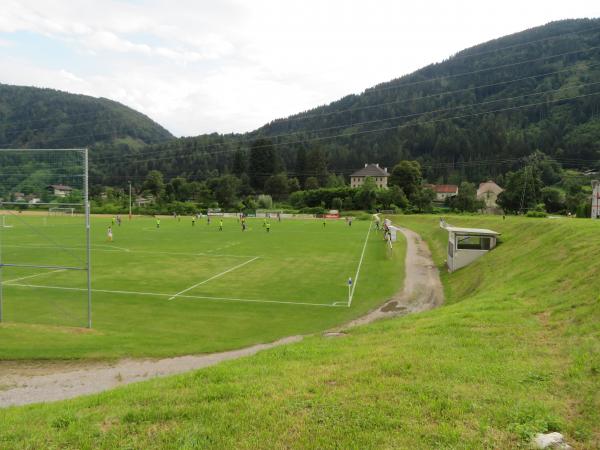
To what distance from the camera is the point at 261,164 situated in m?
146

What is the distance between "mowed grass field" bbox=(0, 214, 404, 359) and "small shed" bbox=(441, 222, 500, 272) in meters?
3.51

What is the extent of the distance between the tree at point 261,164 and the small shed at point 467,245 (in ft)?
390

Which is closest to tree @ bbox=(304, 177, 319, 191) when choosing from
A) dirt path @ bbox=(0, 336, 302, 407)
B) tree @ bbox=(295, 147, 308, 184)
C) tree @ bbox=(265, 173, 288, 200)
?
tree @ bbox=(265, 173, 288, 200)

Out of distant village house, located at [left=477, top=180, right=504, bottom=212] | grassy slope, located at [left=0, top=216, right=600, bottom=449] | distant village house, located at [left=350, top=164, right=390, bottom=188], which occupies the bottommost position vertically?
grassy slope, located at [left=0, top=216, right=600, bottom=449]

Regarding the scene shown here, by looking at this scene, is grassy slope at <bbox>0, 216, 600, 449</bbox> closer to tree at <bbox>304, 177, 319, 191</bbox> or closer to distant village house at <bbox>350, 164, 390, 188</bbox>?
tree at <bbox>304, 177, 319, 191</bbox>

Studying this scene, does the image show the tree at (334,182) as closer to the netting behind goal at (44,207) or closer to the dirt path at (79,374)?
the netting behind goal at (44,207)

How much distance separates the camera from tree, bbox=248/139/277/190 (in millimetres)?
145375

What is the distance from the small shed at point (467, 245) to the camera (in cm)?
2858

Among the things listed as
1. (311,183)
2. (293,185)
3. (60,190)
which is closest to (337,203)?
(311,183)

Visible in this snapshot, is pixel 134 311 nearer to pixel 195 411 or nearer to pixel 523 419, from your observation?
pixel 195 411

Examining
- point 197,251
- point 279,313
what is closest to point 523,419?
point 279,313

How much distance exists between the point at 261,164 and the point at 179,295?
126 meters

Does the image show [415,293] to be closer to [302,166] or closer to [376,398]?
[376,398]

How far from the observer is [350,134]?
199 metres
